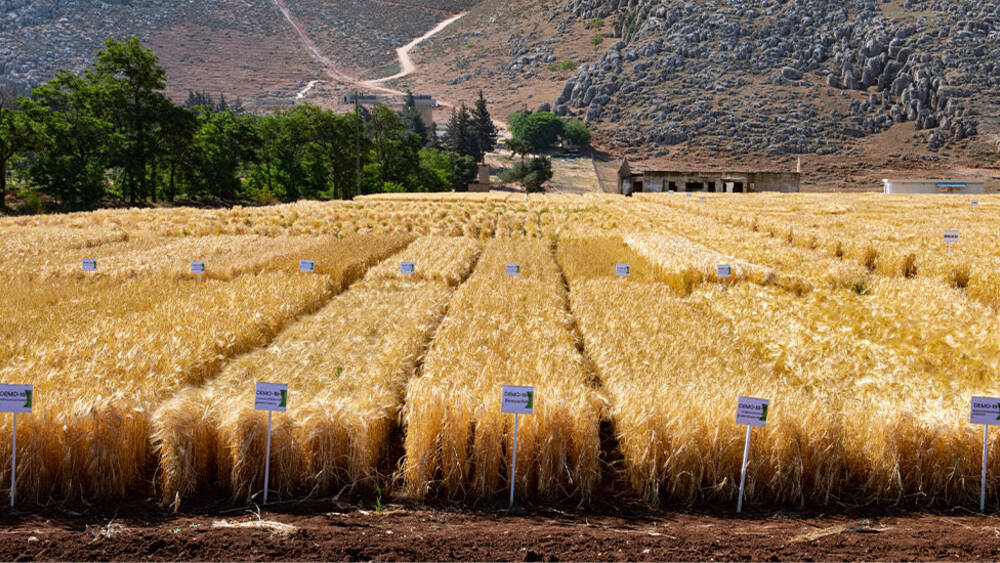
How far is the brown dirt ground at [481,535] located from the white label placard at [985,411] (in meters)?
0.83

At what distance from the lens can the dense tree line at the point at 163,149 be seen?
5091cm

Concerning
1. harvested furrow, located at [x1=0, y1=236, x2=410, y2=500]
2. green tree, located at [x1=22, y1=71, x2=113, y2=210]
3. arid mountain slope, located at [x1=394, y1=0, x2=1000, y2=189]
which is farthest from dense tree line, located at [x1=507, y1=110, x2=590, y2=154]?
harvested furrow, located at [x1=0, y1=236, x2=410, y2=500]

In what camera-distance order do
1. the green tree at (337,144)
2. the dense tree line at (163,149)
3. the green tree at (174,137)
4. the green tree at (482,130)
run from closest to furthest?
the dense tree line at (163,149) → the green tree at (174,137) → the green tree at (337,144) → the green tree at (482,130)

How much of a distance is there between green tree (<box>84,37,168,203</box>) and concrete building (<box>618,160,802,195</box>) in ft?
172

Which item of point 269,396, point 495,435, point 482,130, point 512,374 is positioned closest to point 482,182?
point 482,130

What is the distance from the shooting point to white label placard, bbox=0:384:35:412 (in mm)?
5391

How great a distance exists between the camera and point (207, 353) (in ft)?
28.6

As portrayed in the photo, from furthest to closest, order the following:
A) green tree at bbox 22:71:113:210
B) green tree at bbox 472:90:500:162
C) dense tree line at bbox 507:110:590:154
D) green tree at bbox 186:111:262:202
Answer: dense tree line at bbox 507:110:590:154, green tree at bbox 472:90:500:162, green tree at bbox 186:111:262:202, green tree at bbox 22:71:113:210

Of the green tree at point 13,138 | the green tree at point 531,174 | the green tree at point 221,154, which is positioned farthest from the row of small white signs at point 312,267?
the green tree at point 531,174

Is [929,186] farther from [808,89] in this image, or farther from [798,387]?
[808,89]

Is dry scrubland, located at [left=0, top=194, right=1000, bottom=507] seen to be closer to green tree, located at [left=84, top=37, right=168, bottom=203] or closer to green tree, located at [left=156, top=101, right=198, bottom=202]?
green tree, located at [left=84, top=37, right=168, bottom=203]

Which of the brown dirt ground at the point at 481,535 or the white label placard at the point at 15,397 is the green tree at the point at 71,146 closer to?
the white label placard at the point at 15,397

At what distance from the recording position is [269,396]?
18.6 feet

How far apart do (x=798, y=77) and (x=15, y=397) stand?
159m
